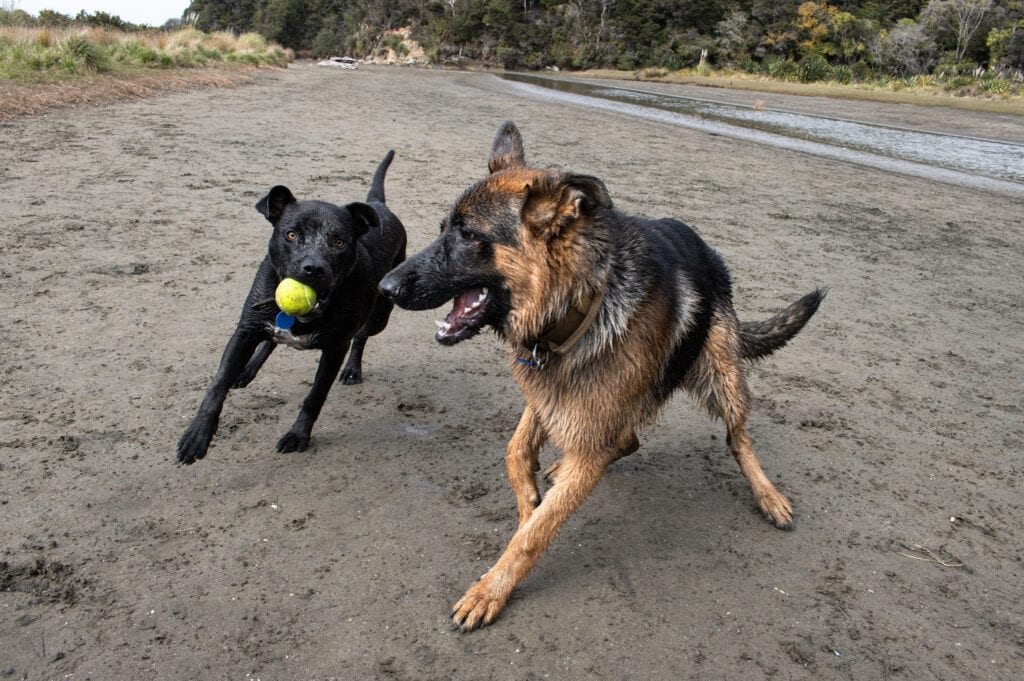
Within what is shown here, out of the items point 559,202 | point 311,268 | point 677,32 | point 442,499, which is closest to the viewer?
point 559,202

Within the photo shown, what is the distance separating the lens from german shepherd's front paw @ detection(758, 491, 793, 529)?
3.76m

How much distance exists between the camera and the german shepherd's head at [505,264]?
2.96 metres

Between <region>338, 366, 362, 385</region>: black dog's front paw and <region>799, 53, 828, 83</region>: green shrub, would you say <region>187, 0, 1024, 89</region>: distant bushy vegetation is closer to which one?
<region>799, 53, 828, 83</region>: green shrub

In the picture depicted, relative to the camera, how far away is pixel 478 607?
2.90 metres

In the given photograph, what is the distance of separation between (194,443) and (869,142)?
2076 cm

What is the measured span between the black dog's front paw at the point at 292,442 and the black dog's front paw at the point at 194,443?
1.45ft

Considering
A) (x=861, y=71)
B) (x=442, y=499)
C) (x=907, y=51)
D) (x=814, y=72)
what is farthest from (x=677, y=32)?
(x=442, y=499)

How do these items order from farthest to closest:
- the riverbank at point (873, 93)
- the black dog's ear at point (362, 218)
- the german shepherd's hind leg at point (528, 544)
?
the riverbank at point (873, 93)
the black dog's ear at point (362, 218)
the german shepherd's hind leg at point (528, 544)

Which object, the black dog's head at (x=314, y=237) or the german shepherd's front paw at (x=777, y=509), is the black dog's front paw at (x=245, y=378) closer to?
the black dog's head at (x=314, y=237)

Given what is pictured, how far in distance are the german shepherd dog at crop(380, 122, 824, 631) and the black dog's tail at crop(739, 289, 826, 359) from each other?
99cm

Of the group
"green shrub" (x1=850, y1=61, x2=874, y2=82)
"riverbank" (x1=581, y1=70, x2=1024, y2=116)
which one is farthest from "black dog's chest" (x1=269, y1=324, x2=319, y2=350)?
"green shrub" (x1=850, y1=61, x2=874, y2=82)

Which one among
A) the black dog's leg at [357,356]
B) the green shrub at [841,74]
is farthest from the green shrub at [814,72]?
the black dog's leg at [357,356]

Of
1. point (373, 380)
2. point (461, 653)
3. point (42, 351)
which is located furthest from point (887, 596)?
point (42, 351)

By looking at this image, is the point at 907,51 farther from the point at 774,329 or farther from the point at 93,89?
the point at 774,329
